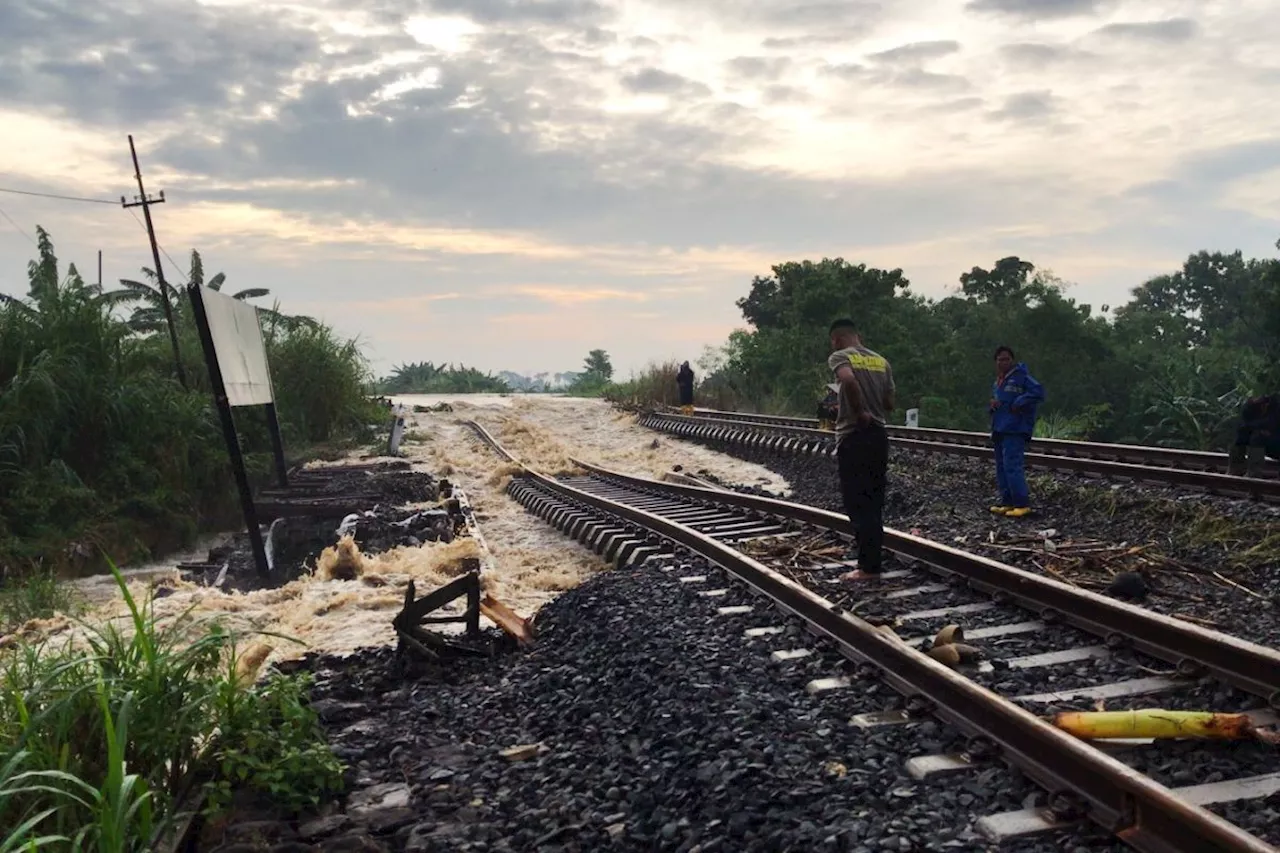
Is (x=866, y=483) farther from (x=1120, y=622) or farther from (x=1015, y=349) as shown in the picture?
(x=1015, y=349)

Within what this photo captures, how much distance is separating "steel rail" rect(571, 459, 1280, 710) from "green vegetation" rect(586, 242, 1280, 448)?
49.5ft

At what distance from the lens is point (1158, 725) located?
11.6ft

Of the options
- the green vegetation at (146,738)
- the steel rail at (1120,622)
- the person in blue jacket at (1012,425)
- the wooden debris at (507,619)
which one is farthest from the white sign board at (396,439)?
the green vegetation at (146,738)

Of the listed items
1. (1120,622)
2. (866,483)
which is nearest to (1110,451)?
(866,483)

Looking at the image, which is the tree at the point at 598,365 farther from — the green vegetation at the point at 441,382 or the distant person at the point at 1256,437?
the distant person at the point at 1256,437

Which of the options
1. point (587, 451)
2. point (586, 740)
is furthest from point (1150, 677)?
point (587, 451)

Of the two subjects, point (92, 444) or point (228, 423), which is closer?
point (228, 423)

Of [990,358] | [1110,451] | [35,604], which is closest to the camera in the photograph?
[35,604]

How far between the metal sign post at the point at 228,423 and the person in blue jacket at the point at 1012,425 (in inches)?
307

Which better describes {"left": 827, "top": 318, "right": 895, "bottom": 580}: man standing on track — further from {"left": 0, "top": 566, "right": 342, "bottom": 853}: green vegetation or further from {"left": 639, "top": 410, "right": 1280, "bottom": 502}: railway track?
{"left": 639, "top": 410, "right": 1280, "bottom": 502}: railway track

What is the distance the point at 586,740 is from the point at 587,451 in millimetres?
17136

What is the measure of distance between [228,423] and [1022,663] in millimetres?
9590

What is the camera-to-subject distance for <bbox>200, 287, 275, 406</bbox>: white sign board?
37.9 ft

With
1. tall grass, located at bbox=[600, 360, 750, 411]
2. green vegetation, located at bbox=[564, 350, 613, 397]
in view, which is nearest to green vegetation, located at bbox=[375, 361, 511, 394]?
green vegetation, located at bbox=[564, 350, 613, 397]
